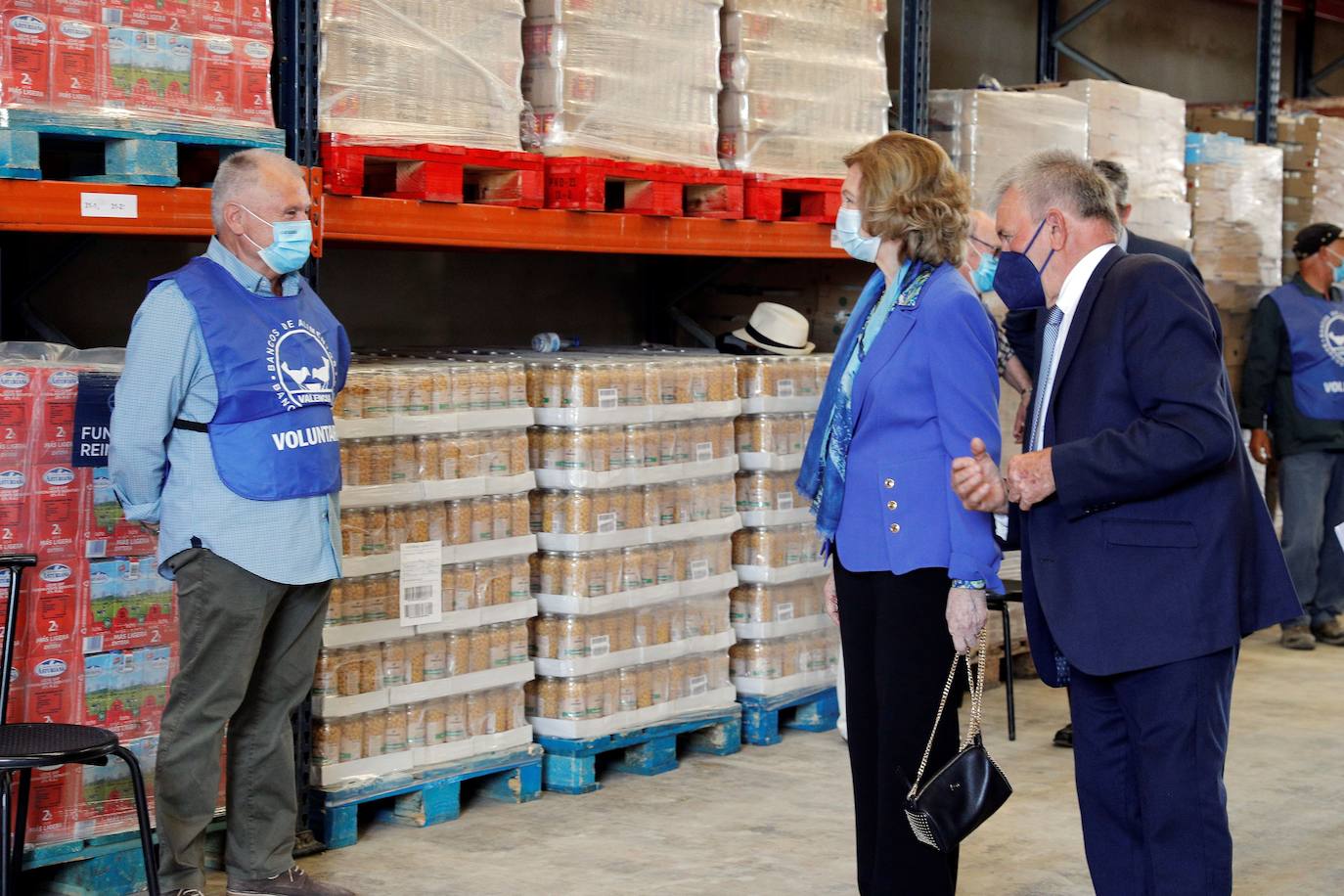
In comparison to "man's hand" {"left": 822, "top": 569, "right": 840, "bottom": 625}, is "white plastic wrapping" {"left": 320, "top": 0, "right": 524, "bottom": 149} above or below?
above

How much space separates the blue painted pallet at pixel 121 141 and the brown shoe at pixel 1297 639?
709 centimetres

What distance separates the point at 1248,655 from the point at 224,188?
713 cm

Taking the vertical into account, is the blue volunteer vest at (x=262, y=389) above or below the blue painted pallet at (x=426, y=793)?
above

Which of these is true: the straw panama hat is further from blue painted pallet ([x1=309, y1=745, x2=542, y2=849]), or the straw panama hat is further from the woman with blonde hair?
the woman with blonde hair

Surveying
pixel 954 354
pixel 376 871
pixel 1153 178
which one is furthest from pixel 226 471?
pixel 1153 178

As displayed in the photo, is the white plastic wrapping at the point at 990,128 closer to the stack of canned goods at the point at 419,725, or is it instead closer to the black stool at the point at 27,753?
the stack of canned goods at the point at 419,725

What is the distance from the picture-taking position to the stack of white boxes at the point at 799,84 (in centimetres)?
736

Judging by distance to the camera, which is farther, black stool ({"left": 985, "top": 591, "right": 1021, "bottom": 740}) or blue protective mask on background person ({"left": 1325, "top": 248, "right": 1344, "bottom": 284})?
blue protective mask on background person ({"left": 1325, "top": 248, "right": 1344, "bottom": 284})

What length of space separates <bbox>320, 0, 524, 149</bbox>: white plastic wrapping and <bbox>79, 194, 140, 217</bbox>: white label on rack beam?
0.85m

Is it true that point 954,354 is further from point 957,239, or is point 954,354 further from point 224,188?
point 224,188

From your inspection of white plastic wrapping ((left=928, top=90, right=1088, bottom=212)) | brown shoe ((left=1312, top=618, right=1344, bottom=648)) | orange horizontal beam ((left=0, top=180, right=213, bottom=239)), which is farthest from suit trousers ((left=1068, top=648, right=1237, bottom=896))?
brown shoe ((left=1312, top=618, right=1344, bottom=648))

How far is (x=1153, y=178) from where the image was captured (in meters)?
9.41

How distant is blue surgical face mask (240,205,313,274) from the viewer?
4.88 metres

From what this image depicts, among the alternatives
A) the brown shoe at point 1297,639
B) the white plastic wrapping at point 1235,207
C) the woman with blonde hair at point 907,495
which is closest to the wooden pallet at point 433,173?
the woman with blonde hair at point 907,495
